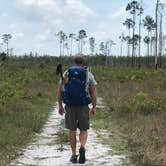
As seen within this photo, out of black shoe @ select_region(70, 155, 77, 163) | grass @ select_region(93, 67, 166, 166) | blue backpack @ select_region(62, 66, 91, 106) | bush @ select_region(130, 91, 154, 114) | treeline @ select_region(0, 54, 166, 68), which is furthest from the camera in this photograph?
treeline @ select_region(0, 54, 166, 68)

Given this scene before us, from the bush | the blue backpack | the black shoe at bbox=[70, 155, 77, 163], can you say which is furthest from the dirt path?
the bush

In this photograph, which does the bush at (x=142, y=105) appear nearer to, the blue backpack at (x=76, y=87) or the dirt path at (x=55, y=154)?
the dirt path at (x=55, y=154)

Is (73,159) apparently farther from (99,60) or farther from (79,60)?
(99,60)

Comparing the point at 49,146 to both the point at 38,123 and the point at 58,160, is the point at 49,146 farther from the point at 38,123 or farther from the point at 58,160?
the point at 38,123

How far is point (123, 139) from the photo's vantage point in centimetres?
978

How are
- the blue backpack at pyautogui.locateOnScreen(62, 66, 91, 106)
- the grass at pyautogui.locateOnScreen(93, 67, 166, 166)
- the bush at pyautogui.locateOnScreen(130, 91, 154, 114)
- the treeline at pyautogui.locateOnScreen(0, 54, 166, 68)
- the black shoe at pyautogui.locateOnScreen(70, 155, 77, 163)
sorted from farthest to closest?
1. the treeline at pyautogui.locateOnScreen(0, 54, 166, 68)
2. the bush at pyautogui.locateOnScreen(130, 91, 154, 114)
3. the grass at pyautogui.locateOnScreen(93, 67, 166, 166)
4. the black shoe at pyautogui.locateOnScreen(70, 155, 77, 163)
5. the blue backpack at pyautogui.locateOnScreen(62, 66, 91, 106)

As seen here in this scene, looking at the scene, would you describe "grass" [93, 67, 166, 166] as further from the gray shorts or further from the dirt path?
the gray shorts

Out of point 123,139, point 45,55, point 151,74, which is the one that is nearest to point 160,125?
point 123,139

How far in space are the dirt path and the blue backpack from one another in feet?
3.29

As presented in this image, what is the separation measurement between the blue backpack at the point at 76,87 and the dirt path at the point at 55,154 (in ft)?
3.29

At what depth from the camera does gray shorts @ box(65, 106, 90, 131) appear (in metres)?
7.52

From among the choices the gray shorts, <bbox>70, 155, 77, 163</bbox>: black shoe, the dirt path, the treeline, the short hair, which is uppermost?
the treeline

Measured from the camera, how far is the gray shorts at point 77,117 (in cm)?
752

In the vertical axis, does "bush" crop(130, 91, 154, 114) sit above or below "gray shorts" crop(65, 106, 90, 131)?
below
